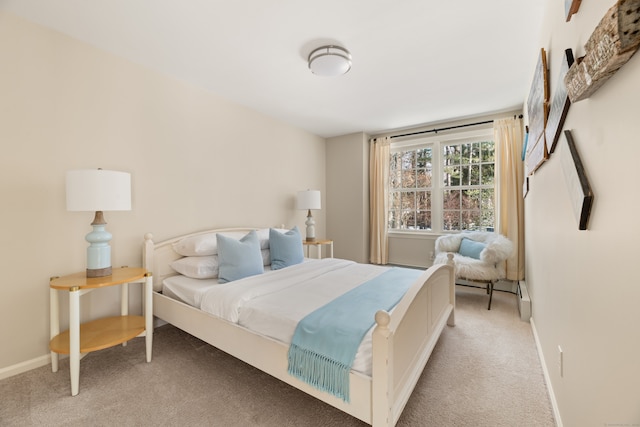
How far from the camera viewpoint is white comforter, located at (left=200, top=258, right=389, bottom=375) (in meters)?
1.65

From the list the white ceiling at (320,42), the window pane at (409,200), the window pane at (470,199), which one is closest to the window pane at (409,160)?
the window pane at (409,200)

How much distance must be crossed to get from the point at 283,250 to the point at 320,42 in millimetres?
2006

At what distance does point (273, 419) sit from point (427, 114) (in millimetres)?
3977

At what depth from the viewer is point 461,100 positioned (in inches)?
136

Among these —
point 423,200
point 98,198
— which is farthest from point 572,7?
point 423,200

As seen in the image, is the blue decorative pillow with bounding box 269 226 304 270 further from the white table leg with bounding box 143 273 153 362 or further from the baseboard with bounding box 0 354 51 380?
the baseboard with bounding box 0 354 51 380

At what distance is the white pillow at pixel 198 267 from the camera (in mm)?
2502

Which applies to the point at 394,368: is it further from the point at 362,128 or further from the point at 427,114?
the point at 362,128

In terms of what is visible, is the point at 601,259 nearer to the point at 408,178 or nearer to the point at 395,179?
the point at 408,178

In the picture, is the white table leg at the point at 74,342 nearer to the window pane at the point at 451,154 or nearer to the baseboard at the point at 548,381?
the baseboard at the point at 548,381

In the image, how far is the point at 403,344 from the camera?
1477 millimetres

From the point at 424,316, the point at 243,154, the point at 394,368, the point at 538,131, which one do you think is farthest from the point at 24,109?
the point at 538,131

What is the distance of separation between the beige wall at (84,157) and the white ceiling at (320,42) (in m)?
0.21

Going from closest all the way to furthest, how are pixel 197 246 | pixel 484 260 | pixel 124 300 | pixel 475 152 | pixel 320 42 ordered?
1. pixel 320 42
2. pixel 124 300
3. pixel 197 246
4. pixel 484 260
5. pixel 475 152
